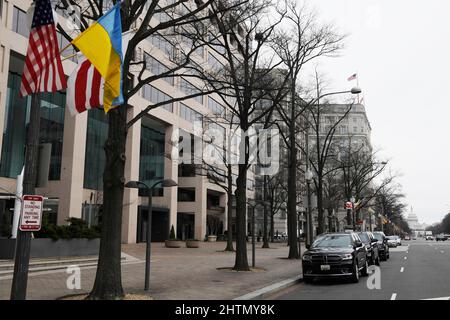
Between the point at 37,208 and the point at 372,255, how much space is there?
60.4 ft

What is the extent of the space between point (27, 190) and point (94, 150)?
36.3 m

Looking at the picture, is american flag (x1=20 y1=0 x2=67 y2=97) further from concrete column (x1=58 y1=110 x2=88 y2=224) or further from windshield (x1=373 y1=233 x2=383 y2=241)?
concrete column (x1=58 y1=110 x2=88 y2=224)

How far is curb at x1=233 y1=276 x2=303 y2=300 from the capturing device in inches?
453

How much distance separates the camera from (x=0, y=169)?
3447 cm

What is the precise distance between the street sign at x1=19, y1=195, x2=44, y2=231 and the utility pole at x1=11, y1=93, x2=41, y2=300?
127mm

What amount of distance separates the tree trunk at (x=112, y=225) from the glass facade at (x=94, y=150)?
32.0m

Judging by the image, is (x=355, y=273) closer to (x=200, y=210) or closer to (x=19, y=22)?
(x=19, y=22)

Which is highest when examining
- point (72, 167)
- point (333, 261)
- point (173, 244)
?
point (72, 167)

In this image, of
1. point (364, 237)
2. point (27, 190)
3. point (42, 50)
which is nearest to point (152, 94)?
point (364, 237)

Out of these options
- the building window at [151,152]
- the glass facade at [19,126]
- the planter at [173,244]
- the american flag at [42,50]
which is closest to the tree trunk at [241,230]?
the american flag at [42,50]

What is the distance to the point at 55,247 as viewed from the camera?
20.1m

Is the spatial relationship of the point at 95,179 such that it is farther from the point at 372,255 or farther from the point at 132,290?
the point at 132,290

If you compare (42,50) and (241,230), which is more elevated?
(42,50)
